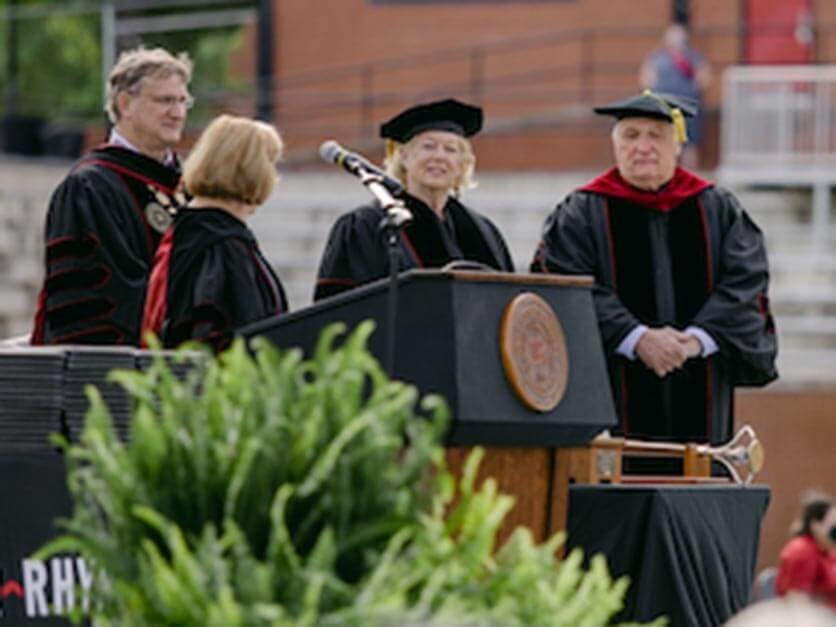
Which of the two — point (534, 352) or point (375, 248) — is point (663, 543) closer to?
point (534, 352)

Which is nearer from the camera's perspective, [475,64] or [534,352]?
[534,352]

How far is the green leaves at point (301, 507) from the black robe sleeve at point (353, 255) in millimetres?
3046

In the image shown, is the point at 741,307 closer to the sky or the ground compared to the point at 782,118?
closer to the ground

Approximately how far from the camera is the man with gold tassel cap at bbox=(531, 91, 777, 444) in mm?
7828

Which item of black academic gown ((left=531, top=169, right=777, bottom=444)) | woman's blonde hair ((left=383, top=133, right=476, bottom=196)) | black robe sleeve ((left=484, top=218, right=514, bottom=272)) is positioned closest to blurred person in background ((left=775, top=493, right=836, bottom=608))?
black academic gown ((left=531, top=169, right=777, bottom=444))

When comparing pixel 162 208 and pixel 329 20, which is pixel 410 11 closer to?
pixel 329 20

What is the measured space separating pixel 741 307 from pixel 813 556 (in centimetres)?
280

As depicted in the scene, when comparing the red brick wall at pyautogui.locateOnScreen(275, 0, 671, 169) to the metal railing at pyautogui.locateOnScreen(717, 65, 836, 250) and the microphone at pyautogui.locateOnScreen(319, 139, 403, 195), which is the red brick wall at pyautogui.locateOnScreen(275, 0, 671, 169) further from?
the microphone at pyautogui.locateOnScreen(319, 139, 403, 195)

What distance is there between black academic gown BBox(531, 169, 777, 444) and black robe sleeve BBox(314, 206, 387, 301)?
86cm

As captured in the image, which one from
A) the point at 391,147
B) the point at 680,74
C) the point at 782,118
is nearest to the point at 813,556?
the point at 391,147

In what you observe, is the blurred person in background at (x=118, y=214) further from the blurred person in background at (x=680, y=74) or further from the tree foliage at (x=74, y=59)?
the tree foliage at (x=74, y=59)

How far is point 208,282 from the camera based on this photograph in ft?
21.1

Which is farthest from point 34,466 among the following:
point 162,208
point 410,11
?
point 410,11

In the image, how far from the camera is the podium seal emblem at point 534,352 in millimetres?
5750
